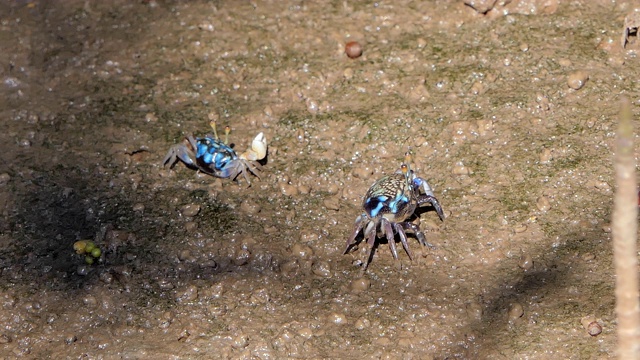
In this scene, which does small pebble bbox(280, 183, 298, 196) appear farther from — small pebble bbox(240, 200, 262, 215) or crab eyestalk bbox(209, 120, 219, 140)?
crab eyestalk bbox(209, 120, 219, 140)

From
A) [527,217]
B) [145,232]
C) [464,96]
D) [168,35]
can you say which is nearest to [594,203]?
[527,217]

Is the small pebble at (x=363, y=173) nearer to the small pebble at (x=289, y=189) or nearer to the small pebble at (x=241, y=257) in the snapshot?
the small pebble at (x=289, y=189)

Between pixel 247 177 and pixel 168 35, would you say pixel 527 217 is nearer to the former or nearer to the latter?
pixel 247 177

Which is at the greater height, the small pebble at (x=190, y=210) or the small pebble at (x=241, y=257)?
the small pebble at (x=190, y=210)

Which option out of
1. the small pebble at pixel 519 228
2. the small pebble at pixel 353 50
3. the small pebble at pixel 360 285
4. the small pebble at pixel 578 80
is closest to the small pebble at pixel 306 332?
the small pebble at pixel 360 285

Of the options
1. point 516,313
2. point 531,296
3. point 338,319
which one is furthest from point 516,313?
point 338,319

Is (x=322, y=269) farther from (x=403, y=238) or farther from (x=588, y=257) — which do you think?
(x=588, y=257)

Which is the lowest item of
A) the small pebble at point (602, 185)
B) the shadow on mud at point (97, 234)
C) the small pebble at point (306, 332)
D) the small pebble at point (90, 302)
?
the small pebble at point (90, 302)
